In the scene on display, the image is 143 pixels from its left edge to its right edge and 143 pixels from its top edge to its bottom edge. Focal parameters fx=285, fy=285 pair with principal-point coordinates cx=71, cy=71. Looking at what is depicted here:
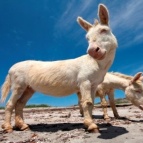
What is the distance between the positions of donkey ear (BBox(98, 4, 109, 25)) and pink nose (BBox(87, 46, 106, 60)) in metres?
1.07

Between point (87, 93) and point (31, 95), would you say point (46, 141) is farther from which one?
point (31, 95)

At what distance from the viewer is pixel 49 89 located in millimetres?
8406

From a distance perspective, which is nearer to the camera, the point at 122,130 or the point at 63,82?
the point at 122,130

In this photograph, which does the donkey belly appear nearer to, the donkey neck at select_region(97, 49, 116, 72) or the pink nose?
the donkey neck at select_region(97, 49, 116, 72)

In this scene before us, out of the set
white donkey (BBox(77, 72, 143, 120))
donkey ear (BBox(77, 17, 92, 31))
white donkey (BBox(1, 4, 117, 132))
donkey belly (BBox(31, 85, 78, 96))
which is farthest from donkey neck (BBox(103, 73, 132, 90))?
donkey ear (BBox(77, 17, 92, 31))

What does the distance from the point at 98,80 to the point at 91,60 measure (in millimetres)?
585

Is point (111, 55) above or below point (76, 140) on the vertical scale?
above

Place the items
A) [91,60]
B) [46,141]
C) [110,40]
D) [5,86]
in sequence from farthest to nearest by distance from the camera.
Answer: [5,86] → [91,60] → [110,40] → [46,141]

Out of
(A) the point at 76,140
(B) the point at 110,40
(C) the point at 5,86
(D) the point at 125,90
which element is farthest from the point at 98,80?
(C) the point at 5,86

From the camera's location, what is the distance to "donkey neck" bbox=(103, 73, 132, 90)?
10.6 meters

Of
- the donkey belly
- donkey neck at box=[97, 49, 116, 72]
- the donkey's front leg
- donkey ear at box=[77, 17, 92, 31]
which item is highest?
donkey ear at box=[77, 17, 92, 31]

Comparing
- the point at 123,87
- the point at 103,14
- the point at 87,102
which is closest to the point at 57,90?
the point at 87,102

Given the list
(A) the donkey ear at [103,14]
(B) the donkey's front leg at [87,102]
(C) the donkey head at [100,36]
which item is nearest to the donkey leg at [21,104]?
(B) the donkey's front leg at [87,102]

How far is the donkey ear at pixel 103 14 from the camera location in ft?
24.8
